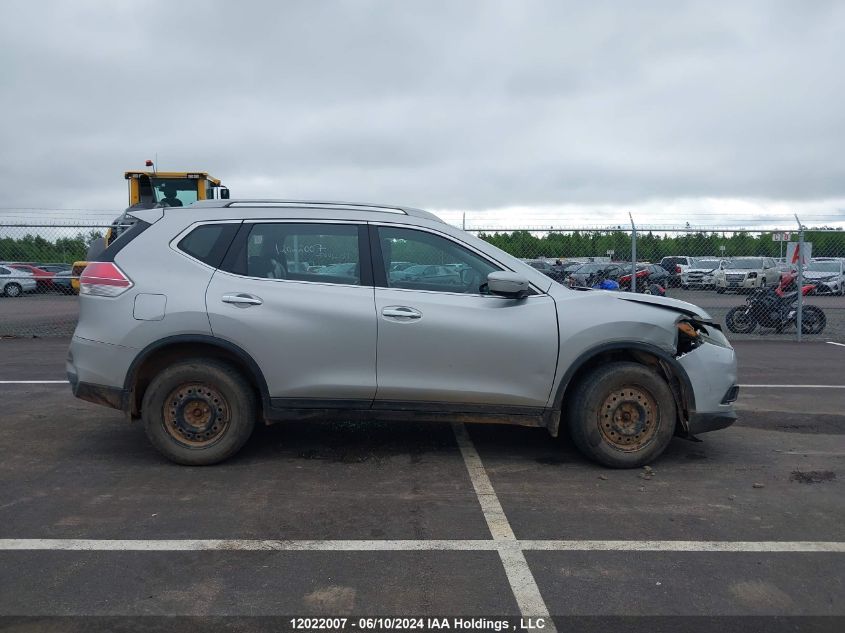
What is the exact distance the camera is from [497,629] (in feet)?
10.6

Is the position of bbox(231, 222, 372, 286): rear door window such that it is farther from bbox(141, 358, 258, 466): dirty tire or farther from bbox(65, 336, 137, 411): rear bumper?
bbox(65, 336, 137, 411): rear bumper

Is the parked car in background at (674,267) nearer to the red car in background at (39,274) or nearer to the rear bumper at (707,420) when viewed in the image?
the rear bumper at (707,420)

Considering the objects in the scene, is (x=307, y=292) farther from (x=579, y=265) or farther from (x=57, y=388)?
(x=579, y=265)

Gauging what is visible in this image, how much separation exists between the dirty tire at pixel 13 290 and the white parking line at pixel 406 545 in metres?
17.6

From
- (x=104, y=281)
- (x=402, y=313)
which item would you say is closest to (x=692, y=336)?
(x=402, y=313)

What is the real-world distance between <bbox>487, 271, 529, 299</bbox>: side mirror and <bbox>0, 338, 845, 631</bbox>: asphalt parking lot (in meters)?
1.33

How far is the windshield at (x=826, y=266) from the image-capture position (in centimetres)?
3041

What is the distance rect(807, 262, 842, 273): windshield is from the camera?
99.8 feet

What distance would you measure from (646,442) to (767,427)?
2094 mm

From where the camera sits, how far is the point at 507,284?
517cm

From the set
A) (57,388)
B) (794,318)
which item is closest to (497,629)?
(57,388)

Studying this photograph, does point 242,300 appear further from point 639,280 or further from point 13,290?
point 13,290

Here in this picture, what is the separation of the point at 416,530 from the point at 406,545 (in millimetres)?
219

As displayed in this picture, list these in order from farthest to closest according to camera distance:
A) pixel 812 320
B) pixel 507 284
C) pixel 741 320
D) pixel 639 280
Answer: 1. pixel 639 280
2. pixel 812 320
3. pixel 741 320
4. pixel 507 284
